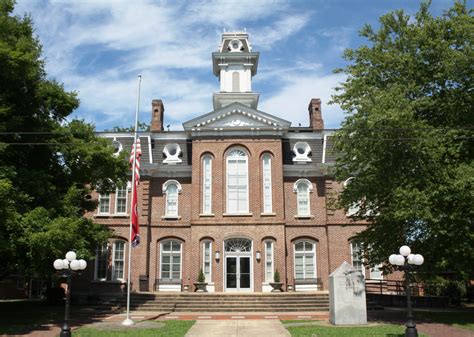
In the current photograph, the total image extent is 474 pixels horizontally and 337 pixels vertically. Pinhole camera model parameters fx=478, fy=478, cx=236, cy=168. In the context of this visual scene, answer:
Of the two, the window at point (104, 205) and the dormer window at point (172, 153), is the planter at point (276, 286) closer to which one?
the dormer window at point (172, 153)

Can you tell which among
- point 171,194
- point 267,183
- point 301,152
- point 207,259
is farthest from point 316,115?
point 207,259

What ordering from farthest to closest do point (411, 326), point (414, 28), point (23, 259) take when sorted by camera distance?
point (414, 28) < point (23, 259) < point (411, 326)

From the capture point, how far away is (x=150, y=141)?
31.8 m

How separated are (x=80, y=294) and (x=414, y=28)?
2251 cm

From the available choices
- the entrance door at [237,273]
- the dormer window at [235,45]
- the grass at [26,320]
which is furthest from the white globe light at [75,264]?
the dormer window at [235,45]

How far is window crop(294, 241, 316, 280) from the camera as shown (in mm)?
29328

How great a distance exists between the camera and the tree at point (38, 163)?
53.5ft

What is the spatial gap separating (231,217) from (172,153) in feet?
20.4

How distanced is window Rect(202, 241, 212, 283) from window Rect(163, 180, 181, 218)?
3.14 m

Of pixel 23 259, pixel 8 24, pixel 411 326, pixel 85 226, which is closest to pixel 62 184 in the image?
pixel 85 226

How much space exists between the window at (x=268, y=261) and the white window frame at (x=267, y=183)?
6.86 ft

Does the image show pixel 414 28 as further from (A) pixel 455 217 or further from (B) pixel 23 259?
(B) pixel 23 259

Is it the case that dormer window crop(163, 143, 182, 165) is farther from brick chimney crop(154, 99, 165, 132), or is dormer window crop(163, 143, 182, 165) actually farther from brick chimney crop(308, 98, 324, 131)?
brick chimney crop(308, 98, 324, 131)

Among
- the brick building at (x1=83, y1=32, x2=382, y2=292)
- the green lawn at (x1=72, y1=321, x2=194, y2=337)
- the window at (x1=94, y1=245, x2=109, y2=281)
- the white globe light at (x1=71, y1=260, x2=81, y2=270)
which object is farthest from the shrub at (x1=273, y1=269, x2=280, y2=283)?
the white globe light at (x1=71, y1=260, x2=81, y2=270)
